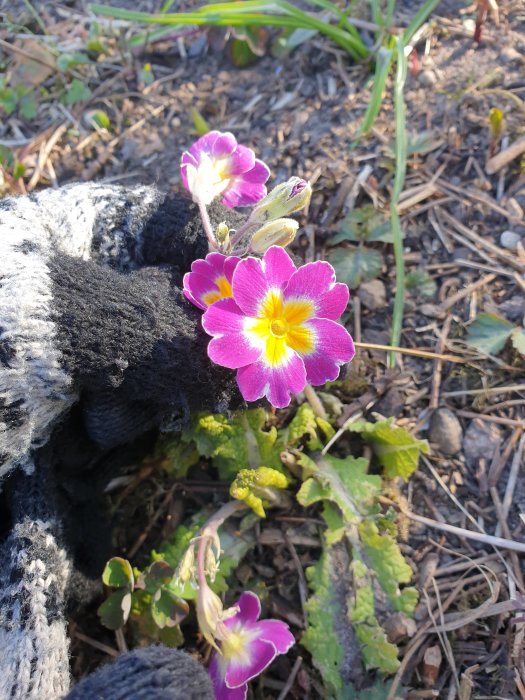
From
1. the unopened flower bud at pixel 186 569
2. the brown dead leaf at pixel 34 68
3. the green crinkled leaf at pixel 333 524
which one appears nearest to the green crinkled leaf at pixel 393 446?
the green crinkled leaf at pixel 333 524

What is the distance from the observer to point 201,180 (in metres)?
1.29

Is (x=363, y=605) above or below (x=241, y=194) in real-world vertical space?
below

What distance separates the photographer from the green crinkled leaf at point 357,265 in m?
1.81

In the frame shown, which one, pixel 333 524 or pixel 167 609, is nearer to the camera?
pixel 167 609

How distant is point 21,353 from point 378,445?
0.90 meters

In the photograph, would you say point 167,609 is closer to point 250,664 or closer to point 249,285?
point 250,664

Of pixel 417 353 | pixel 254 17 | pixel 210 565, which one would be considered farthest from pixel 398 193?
pixel 210 565

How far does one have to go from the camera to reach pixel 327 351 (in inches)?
46.9

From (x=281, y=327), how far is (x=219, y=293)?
0.47 ft

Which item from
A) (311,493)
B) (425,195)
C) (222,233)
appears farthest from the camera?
(425,195)

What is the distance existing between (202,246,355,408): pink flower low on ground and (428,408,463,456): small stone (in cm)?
56

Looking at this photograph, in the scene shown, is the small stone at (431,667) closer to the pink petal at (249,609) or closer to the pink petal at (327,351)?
the pink petal at (249,609)

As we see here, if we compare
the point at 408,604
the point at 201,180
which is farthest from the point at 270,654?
the point at 201,180

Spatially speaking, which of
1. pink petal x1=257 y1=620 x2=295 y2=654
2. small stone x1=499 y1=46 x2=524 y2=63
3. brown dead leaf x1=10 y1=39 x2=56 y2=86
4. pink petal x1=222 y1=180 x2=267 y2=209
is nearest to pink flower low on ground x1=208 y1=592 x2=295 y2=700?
pink petal x1=257 y1=620 x2=295 y2=654
